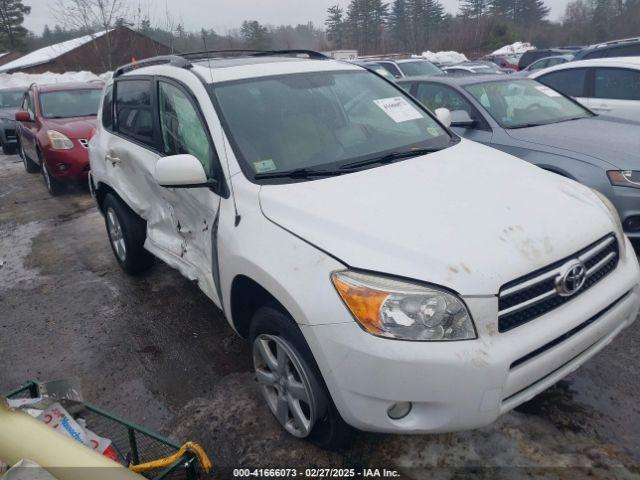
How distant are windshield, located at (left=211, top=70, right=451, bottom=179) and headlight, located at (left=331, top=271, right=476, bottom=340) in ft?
3.25

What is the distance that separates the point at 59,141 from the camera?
7438 millimetres

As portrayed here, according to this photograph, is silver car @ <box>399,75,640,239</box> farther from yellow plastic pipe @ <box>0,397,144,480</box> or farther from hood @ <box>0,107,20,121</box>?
hood @ <box>0,107,20,121</box>

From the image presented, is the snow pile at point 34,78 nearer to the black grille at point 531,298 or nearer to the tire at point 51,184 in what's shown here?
the tire at point 51,184

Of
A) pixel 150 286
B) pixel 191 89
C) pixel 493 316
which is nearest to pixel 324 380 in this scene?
pixel 493 316

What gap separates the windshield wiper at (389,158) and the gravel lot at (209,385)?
1.40 meters

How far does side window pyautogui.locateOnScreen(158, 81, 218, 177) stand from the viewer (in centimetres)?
284

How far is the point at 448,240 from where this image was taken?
204cm

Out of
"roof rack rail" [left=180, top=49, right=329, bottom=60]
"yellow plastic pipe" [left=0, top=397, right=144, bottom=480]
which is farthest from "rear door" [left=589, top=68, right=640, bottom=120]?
"yellow plastic pipe" [left=0, top=397, right=144, bottom=480]

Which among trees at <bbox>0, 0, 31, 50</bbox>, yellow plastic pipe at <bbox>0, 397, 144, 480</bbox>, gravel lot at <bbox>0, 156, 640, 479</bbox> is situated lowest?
gravel lot at <bbox>0, 156, 640, 479</bbox>

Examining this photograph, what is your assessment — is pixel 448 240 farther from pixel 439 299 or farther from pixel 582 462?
pixel 582 462

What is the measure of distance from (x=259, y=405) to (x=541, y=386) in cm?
149

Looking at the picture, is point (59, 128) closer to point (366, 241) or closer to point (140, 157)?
point (140, 157)

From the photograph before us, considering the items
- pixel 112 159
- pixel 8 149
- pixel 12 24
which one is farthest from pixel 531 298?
pixel 12 24

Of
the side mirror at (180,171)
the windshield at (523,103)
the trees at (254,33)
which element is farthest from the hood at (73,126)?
the trees at (254,33)
